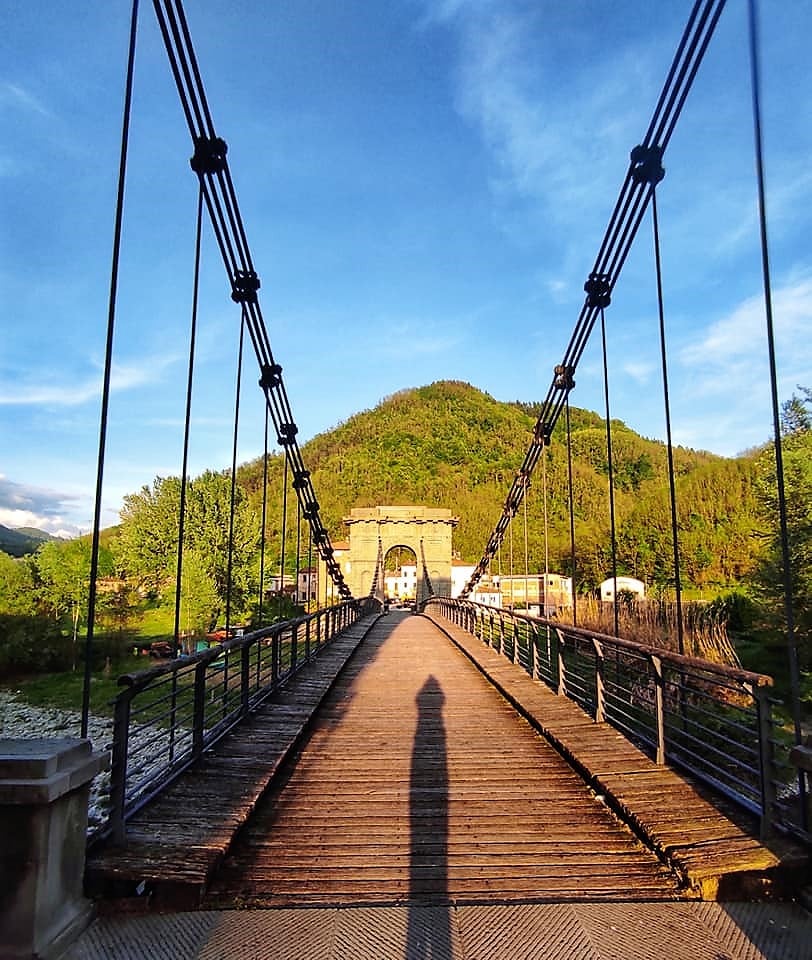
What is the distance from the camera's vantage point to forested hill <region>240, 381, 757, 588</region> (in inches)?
2062

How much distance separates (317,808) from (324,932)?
1460 mm

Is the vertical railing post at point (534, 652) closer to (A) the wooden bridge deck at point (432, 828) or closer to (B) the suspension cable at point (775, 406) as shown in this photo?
(A) the wooden bridge deck at point (432, 828)

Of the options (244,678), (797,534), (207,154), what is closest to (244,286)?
(207,154)

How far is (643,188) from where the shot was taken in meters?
7.88

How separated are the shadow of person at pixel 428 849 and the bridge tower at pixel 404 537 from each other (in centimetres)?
4274

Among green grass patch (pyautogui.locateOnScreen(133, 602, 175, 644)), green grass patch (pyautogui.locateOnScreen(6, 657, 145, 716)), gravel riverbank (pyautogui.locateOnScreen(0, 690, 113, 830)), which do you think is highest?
green grass patch (pyautogui.locateOnScreen(133, 602, 175, 644))

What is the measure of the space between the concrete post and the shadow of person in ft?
4.19

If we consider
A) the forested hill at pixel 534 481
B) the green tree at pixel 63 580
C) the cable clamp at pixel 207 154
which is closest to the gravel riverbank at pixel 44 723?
the green tree at pixel 63 580

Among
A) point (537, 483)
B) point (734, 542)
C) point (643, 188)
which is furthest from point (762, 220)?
point (537, 483)

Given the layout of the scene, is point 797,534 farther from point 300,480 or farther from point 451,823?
point 451,823

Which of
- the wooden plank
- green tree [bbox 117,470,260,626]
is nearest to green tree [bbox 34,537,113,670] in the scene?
green tree [bbox 117,470,260,626]

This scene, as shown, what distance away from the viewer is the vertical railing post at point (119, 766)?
3016 mm

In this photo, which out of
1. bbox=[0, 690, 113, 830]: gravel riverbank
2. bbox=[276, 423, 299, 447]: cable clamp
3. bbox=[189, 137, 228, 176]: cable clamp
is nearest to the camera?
bbox=[189, 137, 228, 176]: cable clamp

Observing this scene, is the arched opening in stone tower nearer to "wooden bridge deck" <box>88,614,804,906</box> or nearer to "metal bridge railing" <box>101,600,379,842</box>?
"metal bridge railing" <box>101,600,379,842</box>
